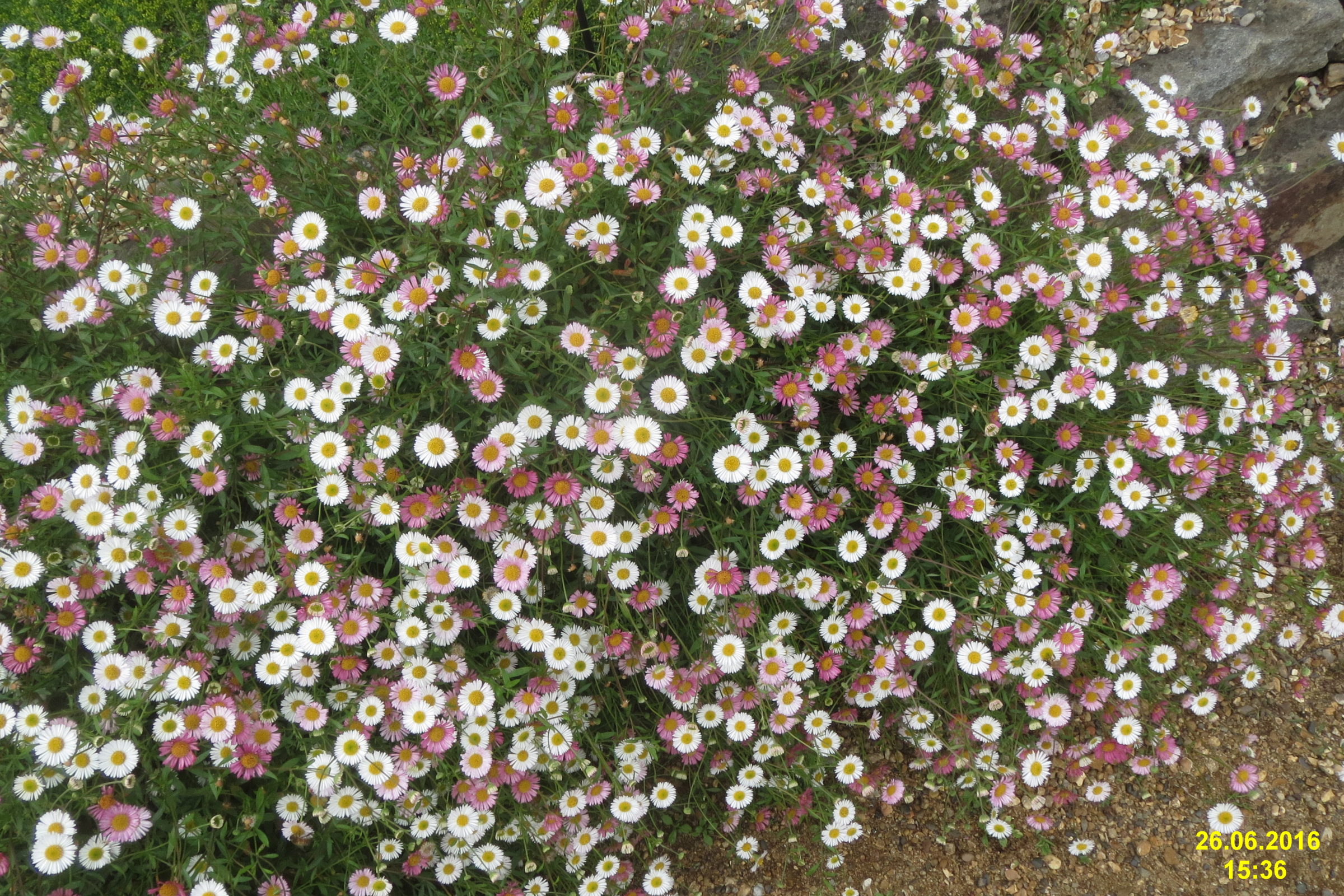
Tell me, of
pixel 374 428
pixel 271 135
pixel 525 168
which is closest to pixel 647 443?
pixel 374 428

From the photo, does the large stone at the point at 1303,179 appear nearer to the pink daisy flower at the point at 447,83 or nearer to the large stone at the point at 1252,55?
the large stone at the point at 1252,55

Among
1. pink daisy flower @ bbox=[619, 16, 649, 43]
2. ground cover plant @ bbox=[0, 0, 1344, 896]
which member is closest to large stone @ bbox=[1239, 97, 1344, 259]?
ground cover plant @ bbox=[0, 0, 1344, 896]

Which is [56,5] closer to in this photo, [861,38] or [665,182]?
[665,182]
